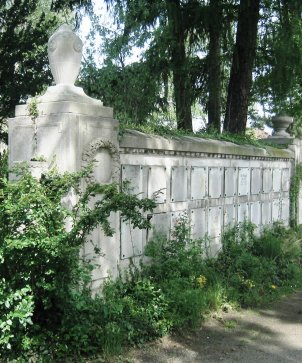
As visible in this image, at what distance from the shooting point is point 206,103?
12609 millimetres

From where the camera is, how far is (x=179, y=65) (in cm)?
1053

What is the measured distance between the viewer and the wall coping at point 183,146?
17.8 feet

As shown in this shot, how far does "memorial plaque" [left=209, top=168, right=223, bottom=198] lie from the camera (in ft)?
23.5

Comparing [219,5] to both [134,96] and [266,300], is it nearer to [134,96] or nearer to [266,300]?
[134,96]

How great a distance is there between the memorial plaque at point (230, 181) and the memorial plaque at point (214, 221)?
405 mm

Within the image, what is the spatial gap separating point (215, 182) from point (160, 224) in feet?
5.30

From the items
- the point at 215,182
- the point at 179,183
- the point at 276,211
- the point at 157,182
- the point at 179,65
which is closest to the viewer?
the point at 157,182

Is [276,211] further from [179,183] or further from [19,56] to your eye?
[19,56]

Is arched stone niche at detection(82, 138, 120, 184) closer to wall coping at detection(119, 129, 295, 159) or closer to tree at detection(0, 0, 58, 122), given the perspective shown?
wall coping at detection(119, 129, 295, 159)

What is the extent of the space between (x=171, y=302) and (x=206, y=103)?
836 cm

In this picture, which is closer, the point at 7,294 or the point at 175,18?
the point at 7,294

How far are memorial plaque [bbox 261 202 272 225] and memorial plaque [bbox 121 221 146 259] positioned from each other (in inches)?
152

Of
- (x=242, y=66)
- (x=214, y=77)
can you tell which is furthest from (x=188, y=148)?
(x=214, y=77)

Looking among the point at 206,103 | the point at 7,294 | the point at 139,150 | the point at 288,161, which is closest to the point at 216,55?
the point at 206,103
